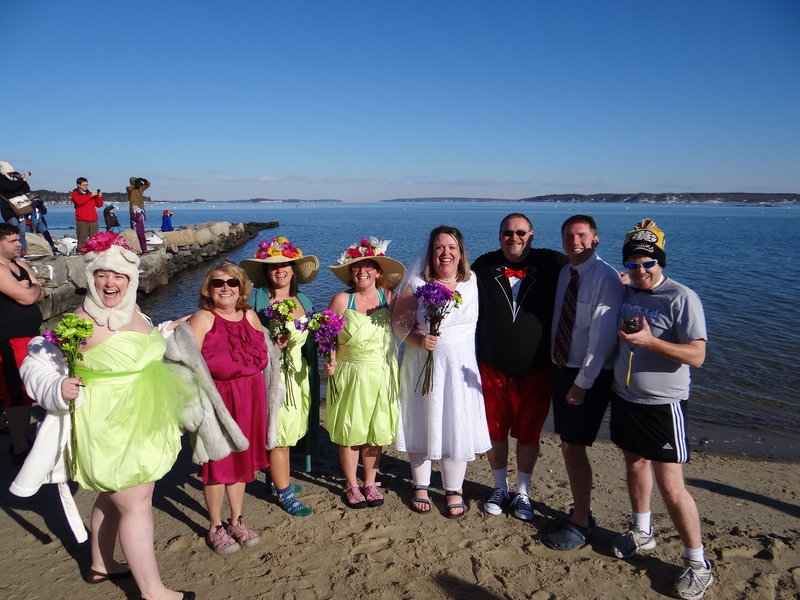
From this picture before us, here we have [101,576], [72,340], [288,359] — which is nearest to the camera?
[72,340]

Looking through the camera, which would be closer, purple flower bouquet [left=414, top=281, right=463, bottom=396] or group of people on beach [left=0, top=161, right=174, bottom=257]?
purple flower bouquet [left=414, top=281, right=463, bottom=396]

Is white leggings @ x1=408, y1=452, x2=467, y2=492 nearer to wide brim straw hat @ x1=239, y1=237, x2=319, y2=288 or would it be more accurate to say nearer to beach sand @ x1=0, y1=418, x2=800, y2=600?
beach sand @ x1=0, y1=418, x2=800, y2=600

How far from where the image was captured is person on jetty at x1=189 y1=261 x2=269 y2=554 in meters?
3.82

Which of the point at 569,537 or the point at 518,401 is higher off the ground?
the point at 518,401

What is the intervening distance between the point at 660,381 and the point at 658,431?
357 mm

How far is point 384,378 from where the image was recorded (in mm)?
4605

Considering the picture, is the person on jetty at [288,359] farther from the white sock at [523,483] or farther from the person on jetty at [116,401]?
the white sock at [523,483]

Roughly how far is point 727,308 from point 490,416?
15453 mm

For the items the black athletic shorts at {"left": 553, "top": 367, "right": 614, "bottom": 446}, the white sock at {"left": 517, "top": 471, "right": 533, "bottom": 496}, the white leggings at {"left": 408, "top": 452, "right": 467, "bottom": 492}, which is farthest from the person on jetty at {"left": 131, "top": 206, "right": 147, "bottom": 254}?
the black athletic shorts at {"left": 553, "top": 367, "right": 614, "bottom": 446}

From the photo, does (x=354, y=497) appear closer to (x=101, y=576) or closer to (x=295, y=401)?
(x=295, y=401)

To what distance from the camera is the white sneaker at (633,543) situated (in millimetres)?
4090

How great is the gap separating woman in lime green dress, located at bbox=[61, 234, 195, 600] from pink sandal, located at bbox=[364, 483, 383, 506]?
6.47ft

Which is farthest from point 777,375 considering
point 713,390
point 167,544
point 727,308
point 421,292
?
point 167,544

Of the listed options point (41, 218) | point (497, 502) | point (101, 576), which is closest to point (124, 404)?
point (101, 576)
